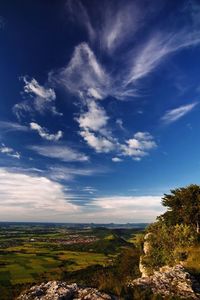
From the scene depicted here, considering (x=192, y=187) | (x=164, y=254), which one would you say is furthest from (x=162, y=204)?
(x=164, y=254)

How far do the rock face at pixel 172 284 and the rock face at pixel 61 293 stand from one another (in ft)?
14.6

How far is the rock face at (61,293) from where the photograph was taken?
951 inches

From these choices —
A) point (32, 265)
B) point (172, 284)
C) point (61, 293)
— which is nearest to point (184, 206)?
point (172, 284)

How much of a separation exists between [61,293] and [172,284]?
10.2 m

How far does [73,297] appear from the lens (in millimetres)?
24703

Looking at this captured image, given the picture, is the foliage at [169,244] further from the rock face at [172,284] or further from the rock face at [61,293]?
the rock face at [61,293]

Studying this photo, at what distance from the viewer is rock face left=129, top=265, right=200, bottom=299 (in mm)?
26156

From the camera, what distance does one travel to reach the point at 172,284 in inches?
1103

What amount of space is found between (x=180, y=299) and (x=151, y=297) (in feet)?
7.46

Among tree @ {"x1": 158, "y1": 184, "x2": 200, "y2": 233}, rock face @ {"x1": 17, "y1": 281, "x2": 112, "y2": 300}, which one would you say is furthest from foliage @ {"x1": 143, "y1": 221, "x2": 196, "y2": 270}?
rock face @ {"x1": 17, "y1": 281, "x2": 112, "y2": 300}

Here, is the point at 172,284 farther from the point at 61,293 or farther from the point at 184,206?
the point at 184,206

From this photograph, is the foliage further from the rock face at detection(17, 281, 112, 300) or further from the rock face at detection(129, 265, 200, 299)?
the rock face at detection(17, 281, 112, 300)

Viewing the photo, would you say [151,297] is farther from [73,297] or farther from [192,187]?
[192,187]

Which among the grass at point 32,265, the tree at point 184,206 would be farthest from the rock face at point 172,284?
the grass at point 32,265
